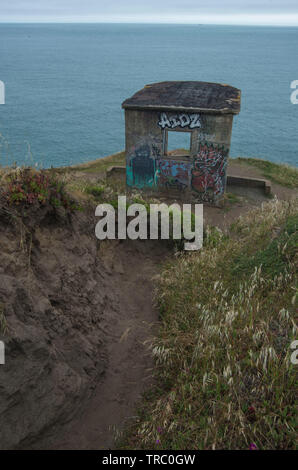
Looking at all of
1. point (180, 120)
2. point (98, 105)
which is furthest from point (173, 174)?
point (98, 105)

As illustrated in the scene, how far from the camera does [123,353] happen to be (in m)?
7.62

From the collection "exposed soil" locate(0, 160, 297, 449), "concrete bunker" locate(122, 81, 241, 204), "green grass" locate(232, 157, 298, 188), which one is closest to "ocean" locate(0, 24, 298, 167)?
"concrete bunker" locate(122, 81, 241, 204)

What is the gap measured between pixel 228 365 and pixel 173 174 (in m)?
12.4

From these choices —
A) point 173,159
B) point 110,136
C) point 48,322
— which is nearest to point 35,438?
point 48,322

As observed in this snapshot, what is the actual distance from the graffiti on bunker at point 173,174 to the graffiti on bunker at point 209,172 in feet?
1.19

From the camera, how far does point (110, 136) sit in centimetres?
5341

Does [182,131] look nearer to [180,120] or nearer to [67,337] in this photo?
[180,120]

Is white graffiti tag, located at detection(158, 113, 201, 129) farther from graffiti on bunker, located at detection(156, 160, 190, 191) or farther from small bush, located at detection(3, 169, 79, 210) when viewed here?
small bush, located at detection(3, 169, 79, 210)

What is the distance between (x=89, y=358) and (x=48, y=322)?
1.13 metres

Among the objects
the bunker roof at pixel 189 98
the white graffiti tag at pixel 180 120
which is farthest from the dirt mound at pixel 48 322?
the bunker roof at pixel 189 98

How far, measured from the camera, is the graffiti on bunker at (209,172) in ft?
51.6

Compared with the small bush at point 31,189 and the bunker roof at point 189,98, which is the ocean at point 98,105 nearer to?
the bunker roof at point 189,98

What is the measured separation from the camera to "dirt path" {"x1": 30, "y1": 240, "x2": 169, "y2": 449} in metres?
6.00
